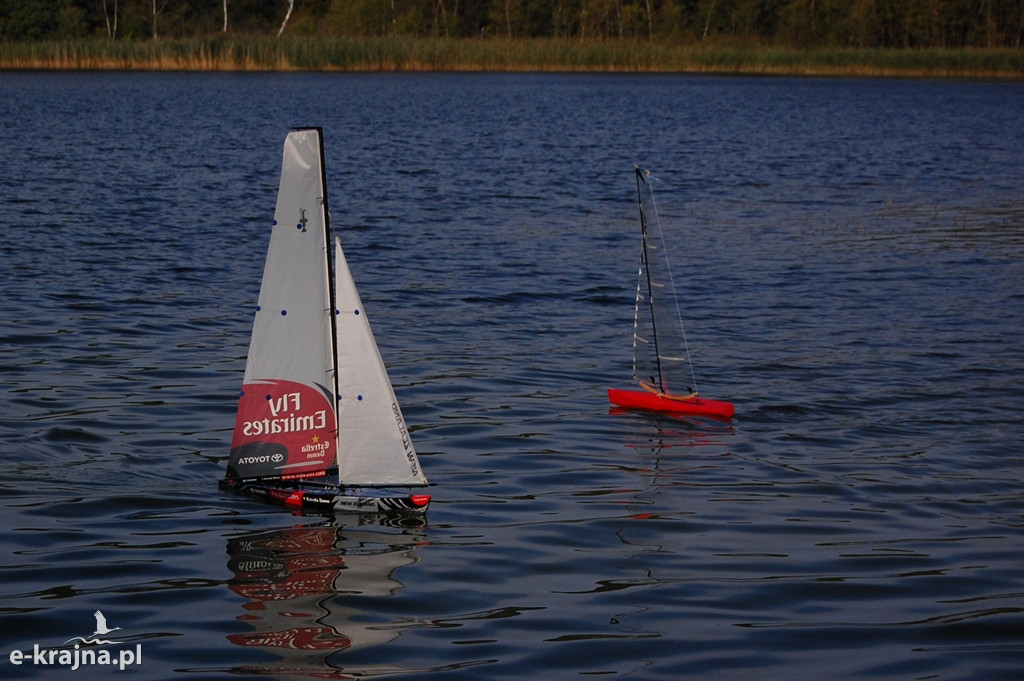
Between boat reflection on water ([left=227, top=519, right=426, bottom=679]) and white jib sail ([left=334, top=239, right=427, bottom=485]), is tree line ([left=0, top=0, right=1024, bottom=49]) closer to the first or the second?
white jib sail ([left=334, top=239, right=427, bottom=485])

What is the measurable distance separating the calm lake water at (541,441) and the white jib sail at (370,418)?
545 mm

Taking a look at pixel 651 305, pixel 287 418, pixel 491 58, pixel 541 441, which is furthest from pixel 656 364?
pixel 491 58

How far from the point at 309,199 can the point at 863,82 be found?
91.9 m

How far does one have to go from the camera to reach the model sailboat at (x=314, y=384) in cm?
1082

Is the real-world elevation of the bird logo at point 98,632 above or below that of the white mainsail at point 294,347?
below

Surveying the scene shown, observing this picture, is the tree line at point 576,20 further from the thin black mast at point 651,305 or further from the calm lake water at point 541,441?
the thin black mast at point 651,305

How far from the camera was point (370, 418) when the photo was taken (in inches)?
433

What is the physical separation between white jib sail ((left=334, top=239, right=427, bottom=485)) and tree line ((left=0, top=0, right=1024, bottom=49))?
97793 mm

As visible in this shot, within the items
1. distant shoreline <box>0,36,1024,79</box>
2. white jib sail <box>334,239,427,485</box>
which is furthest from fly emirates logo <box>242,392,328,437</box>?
distant shoreline <box>0,36,1024,79</box>

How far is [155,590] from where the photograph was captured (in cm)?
949

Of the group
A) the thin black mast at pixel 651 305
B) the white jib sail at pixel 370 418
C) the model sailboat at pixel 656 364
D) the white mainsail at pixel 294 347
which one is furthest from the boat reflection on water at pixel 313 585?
the thin black mast at pixel 651 305

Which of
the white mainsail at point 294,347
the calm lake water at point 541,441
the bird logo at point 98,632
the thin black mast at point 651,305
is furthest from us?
the thin black mast at point 651,305

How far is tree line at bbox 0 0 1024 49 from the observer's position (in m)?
109

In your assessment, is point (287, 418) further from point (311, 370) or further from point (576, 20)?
point (576, 20)
